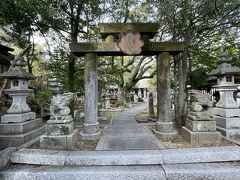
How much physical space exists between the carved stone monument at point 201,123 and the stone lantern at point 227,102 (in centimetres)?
101

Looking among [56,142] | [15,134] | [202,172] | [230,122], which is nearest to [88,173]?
[56,142]

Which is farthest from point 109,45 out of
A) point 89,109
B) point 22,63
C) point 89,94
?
point 22,63

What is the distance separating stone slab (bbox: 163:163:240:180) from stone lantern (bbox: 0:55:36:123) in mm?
4799

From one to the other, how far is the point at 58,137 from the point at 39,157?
89 centimetres

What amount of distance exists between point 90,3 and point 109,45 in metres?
4.85

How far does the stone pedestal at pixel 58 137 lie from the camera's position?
614cm

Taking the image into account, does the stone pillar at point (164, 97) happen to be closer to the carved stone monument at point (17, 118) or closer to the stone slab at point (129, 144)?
the stone slab at point (129, 144)

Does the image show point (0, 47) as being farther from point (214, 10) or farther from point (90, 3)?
point (214, 10)

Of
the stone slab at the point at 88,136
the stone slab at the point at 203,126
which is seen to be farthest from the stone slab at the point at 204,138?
the stone slab at the point at 88,136

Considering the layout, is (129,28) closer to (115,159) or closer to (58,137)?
(58,137)

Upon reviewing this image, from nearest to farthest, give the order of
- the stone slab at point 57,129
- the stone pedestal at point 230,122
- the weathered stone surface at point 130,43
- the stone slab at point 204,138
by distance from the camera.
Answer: the stone slab at point 57,129
the stone slab at point 204,138
the stone pedestal at point 230,122
the weathered stone surface at point 130,43

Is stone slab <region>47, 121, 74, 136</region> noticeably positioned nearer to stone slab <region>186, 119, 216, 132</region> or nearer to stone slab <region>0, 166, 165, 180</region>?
stone slab <region>0, 166, 165, 180</region>

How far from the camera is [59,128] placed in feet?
20.5

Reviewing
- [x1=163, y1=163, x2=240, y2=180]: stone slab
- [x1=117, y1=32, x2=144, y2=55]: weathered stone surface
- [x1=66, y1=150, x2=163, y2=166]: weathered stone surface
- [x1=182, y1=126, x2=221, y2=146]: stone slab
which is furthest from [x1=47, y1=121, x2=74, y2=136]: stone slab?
[x1=182, y1=126, x2=221, y2=146]: stone slab
